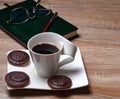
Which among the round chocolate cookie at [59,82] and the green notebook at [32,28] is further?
the green notebook at [32,28]

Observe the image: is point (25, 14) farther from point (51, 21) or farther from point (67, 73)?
point (67, 73)

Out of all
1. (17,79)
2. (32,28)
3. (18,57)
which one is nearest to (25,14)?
(32,28)

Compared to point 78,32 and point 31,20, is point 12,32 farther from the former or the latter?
point 78,32

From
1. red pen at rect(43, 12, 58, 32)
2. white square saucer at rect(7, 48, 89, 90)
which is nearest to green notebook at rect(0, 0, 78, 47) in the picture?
red pen at rect(43, 12, 58, 32)

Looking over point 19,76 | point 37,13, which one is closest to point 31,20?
point 37,13

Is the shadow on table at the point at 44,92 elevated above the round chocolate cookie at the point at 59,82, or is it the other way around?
the round chocolate cookie at the point at 59,82

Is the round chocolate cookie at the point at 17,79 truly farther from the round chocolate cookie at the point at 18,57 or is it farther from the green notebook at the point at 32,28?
the green notebook at the point at 32,28

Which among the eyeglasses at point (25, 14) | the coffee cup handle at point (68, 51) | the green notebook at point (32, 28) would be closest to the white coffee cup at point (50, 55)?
the coffee cup handle at point (68, 51)
